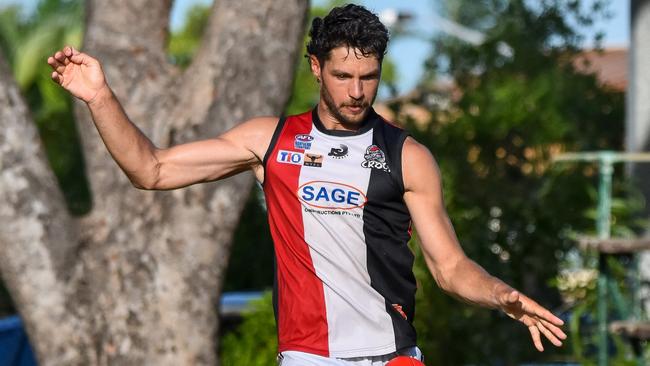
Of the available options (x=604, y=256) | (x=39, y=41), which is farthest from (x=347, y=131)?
(x=39, y=41)

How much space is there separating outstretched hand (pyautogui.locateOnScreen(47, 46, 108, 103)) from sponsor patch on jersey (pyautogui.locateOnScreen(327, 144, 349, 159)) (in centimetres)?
92

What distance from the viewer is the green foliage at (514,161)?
10.9 m

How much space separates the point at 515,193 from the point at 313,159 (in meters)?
6.47

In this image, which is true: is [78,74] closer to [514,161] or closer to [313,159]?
[313,159]

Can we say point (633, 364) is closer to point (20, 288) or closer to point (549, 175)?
point (549, 175)

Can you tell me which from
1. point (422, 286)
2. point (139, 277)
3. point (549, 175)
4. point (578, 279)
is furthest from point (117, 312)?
point (549, 175)

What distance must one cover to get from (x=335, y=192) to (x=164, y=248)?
4210 mm

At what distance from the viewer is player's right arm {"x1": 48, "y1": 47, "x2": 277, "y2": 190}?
546 cm

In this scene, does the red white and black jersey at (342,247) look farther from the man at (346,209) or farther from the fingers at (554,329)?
the fingers at (554,329)

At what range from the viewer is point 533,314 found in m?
5.03

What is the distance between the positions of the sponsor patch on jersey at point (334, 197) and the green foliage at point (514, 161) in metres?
4.65

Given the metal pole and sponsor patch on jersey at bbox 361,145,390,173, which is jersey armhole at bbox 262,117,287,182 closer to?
sponsor patch on jersey at bbox 361,145,390,173

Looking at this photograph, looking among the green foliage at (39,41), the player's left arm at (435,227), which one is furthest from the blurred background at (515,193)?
the green foliage at (39,41)

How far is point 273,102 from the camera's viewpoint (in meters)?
9.68
